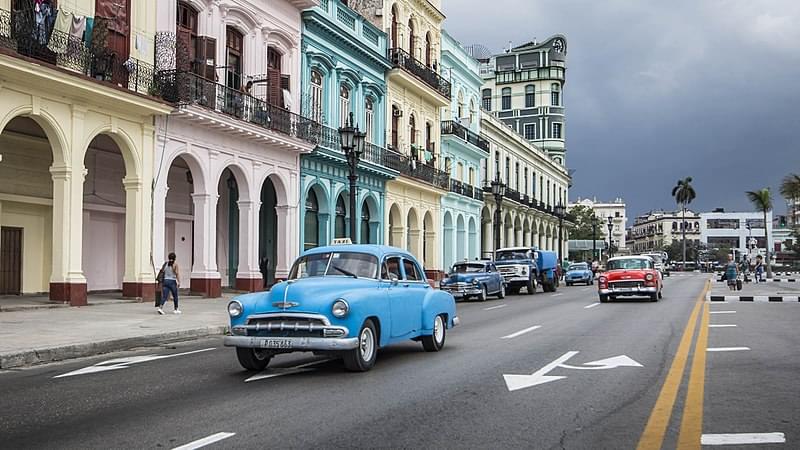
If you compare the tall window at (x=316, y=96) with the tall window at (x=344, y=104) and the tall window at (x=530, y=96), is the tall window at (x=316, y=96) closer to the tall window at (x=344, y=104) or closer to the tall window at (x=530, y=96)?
the tall window at (x=344, y=104)

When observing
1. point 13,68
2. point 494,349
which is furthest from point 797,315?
point 13,68

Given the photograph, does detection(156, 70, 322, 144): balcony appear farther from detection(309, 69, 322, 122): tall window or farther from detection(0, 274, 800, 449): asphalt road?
detection(0, 274, 800, 449): asphalt road

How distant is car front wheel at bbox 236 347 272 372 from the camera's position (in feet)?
33.7

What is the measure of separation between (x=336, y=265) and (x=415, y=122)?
107 ft

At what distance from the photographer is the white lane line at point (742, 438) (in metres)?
6.24

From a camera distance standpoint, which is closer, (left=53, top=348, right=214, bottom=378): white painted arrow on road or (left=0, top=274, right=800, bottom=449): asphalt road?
(left=0, top=274, right=800, bottom=449): asphalt road

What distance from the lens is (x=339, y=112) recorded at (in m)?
34.2

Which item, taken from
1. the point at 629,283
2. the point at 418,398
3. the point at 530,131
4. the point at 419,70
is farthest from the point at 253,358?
the point at 530,131

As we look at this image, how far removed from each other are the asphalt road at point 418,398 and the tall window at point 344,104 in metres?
21.9

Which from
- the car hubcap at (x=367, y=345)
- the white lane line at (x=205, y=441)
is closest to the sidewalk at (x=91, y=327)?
the car hubcap at (x=367, y=345)

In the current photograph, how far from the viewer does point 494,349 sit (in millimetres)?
12812

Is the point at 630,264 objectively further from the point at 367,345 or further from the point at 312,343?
the point at 312,343

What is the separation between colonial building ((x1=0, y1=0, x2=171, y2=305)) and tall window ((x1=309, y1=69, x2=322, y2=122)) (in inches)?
328

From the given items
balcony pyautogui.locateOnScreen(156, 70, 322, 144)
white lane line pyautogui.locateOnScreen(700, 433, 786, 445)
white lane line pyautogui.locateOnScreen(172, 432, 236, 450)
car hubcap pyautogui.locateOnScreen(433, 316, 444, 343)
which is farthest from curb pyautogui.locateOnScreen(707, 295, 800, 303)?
white lane line pyautogui.locateOnScreen(172, 432, 236, 450)
